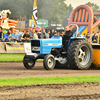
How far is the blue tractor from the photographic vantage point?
10.2 metres

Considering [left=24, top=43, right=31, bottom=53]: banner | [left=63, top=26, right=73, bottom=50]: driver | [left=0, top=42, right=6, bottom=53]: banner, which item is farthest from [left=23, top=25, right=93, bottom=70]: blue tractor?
[left=0, top=42, right=6, bottom=53]: banner

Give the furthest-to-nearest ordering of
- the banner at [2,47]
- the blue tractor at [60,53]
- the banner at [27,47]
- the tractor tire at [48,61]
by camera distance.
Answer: the banner at [2,47] < the banner at [27,47] < the blue tractor at [60,53] < the tractor tire at [48,61]

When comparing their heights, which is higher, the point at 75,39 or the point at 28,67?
the point at 75,39

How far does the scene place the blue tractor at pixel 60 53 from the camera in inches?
401

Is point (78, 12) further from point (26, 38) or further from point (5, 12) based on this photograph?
point (26, 38)

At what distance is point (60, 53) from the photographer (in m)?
10.7

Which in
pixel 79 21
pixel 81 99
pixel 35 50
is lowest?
pixel 81 99

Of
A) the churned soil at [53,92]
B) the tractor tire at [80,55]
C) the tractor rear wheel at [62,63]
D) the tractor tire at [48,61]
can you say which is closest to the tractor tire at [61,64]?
the tractor rear wheel at [62,63]

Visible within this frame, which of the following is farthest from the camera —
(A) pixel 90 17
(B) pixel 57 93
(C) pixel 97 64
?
(A) pixel 90 17

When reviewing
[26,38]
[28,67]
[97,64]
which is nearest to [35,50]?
[28,67]

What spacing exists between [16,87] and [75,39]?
16.0ft

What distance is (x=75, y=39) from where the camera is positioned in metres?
10.6

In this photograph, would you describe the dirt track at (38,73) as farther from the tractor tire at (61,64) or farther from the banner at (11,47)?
the banner at (11,47)

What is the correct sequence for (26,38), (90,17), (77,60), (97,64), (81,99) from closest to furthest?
(81,99) < (77,60) < (97,64) < (26,38) < (90,17)
